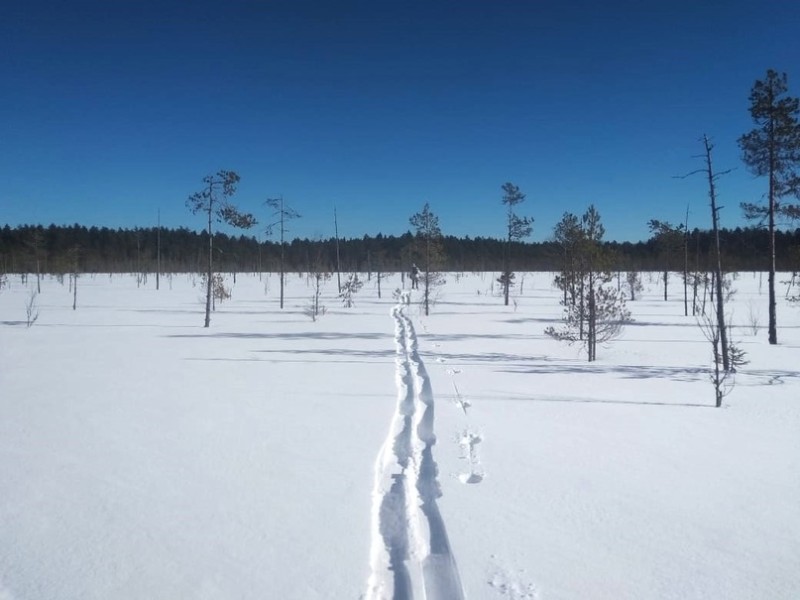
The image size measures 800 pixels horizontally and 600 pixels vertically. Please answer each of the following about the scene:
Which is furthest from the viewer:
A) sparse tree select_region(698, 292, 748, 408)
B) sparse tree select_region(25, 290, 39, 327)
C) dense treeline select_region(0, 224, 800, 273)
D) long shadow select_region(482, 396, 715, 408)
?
dense treeline select_region(0, 224, 800, 273)

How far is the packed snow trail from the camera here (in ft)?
10.3

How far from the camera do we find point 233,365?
12.1m

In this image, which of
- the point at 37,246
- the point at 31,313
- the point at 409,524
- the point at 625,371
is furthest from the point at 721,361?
the point at 37,246

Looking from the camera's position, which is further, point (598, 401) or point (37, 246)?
point (37, 246)

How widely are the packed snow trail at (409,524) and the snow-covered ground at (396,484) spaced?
19 millimetres

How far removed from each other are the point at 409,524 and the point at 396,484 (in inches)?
33.2

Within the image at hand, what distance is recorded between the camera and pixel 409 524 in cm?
397

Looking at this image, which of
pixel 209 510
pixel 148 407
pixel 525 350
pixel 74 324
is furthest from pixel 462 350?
pixel 74 324

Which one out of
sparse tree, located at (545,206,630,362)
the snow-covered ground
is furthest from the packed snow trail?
sparse tree, located at (545,206,630,362)

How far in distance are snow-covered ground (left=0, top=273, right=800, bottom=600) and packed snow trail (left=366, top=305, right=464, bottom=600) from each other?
0.02m

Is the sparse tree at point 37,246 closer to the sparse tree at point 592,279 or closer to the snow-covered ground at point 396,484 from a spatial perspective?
the snow-covered ground at point 396,484

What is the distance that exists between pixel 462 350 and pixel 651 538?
11200mm

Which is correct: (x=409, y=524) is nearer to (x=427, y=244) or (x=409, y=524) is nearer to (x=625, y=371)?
(x=625, y=371)

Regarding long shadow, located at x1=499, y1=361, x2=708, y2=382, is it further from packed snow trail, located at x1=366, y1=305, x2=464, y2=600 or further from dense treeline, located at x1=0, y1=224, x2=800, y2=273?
dense treeline, located at x1=0, y1=224, x2=800, y2=273
